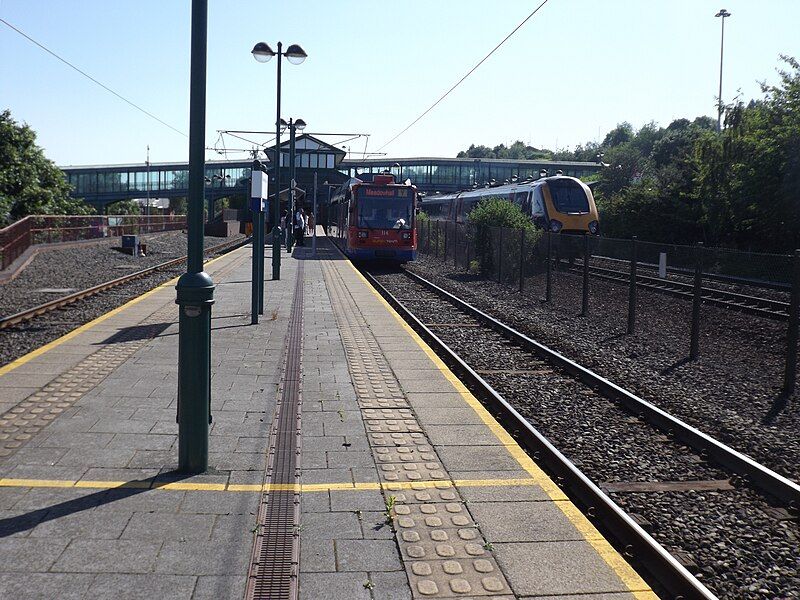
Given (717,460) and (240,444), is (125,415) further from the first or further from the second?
(717,460)

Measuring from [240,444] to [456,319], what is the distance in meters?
9.83

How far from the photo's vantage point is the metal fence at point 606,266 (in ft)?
48.4

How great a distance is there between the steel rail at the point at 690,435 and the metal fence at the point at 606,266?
2.45 m

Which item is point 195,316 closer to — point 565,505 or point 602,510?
point 565,505

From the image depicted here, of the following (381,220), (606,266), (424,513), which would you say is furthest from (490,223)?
(424,513)

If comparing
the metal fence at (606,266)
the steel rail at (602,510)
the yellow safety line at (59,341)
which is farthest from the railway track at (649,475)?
the yellow safety line at (59,341)

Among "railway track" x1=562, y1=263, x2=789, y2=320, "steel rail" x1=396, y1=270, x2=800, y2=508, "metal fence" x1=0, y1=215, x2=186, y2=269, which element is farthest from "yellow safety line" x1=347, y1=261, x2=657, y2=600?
"metal fence" x1=0, y1=215, x2=186, y2=269

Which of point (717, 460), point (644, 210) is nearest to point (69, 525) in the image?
point (717, 460)

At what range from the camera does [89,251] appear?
31891 mm

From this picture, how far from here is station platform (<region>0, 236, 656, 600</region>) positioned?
408 cm

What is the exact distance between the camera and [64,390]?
8.05 meters

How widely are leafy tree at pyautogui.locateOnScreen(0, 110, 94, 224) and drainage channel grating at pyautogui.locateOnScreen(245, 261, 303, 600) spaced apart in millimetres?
41026

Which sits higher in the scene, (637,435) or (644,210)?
(644,210)

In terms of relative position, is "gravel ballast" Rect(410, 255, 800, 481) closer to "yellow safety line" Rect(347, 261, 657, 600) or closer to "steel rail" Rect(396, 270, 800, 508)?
"steel rail" Rect(396, 270, 800, 508)
